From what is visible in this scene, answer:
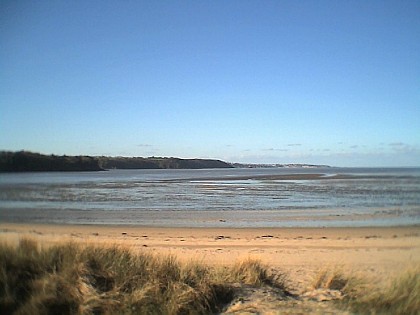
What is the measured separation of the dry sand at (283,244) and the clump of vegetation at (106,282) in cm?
128

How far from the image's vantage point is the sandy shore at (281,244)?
881 centimetres

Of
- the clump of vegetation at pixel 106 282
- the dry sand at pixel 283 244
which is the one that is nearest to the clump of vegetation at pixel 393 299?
the dry sand at pixel 283 244

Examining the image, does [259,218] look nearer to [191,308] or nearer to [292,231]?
[292,231]

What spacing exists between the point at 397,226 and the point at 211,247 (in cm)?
984

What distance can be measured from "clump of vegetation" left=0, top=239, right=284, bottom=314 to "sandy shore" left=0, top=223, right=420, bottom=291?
4.67 ft

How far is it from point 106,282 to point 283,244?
777 cm

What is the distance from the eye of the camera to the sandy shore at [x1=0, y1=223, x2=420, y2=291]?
28.9ft

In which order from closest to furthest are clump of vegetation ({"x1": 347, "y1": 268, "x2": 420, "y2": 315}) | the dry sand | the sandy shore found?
clump of vegetation ({"x1": 347, "y1": 268, "x2": 420, "y2": 315})
the dry sand
the sandy shore

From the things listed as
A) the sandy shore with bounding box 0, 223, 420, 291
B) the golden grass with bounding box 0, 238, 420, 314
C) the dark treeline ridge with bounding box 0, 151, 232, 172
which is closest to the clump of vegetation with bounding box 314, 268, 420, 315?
the golden grass with bounding box 0, 238, 420, 314

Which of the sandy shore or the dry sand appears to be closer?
the dry sand

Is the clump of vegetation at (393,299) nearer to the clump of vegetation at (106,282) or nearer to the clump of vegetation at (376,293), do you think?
the clump of vegetation at (376,293)

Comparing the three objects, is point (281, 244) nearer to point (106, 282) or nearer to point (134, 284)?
point (134, 284)

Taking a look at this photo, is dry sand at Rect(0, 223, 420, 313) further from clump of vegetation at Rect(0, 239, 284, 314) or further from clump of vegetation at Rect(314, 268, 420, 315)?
clump of vegetation at Rect(0, 239, 284, 314)

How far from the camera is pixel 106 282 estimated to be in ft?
19.9
